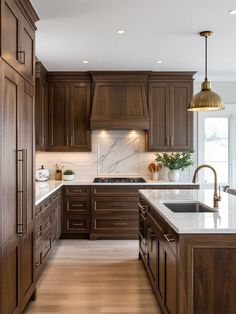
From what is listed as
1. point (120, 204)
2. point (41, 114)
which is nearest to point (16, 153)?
point (41, 114)

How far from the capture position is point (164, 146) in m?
6.07

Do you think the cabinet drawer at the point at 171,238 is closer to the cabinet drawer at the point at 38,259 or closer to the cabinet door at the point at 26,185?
the cabinet door at the point at 26,185

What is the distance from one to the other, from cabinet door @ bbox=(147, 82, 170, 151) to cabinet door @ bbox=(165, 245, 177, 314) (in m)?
3.56

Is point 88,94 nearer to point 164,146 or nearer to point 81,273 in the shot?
point 164,146

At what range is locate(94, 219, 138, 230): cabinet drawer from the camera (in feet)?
19.0

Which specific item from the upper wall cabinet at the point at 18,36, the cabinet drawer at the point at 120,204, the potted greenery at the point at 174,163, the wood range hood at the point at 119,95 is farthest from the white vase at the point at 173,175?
the upper wall cabinet at the point at 18,36

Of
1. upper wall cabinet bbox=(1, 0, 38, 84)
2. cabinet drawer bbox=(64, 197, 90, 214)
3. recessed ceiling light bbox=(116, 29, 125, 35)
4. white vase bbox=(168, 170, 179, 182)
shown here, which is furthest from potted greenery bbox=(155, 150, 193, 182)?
upper wall cabinet bbox=(1, 0, 38, 84)

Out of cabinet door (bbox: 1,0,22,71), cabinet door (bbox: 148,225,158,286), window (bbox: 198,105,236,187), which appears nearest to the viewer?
cabinet door (bbox: 1,0,22,71)

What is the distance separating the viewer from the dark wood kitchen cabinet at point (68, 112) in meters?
6.05

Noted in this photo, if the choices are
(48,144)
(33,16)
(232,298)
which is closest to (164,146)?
(48,144)

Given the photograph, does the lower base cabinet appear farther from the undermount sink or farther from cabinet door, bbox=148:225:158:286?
the undermount sink

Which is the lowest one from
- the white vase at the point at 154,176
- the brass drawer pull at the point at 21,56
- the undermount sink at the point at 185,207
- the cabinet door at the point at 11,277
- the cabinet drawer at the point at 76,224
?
the cabinet drawer at the point at 76,224

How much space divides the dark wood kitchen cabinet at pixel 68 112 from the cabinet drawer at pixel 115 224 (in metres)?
1.40

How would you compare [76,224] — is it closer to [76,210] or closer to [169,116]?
[76,210]
